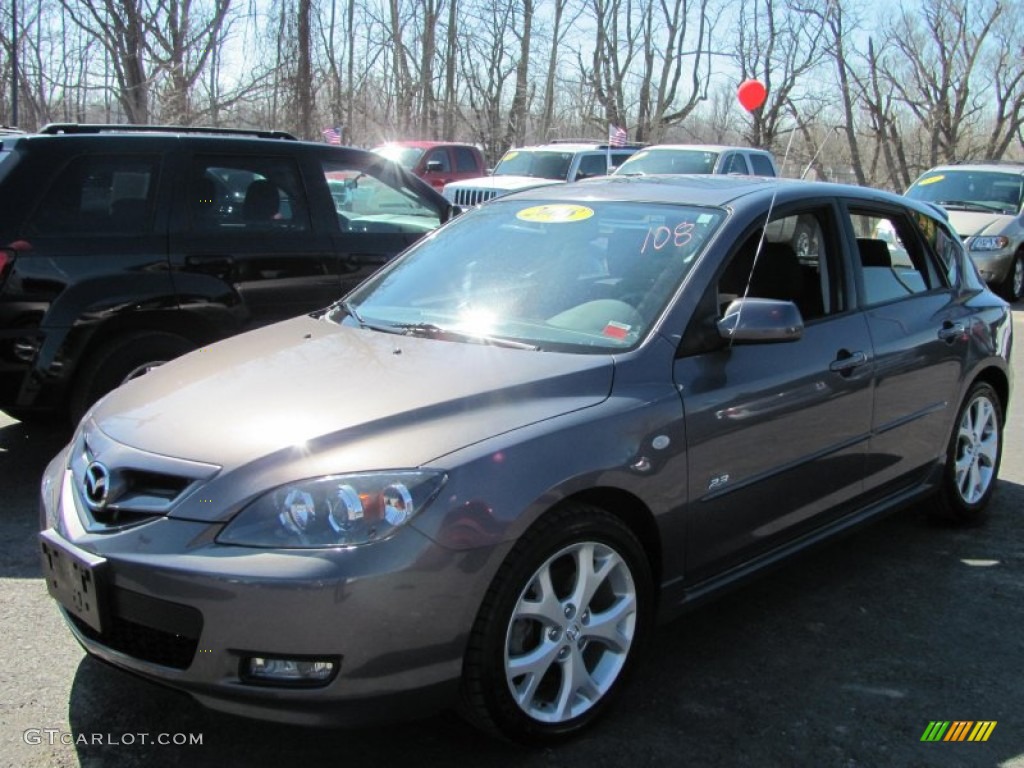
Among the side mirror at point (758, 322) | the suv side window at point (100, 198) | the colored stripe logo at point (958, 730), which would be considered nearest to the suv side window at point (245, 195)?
the suv side window at point (100, 198)

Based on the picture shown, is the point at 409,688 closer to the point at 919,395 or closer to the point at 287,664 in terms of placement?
the point at 287,664

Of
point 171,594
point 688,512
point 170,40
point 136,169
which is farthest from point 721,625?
point 170,40

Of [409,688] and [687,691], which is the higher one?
[409,688]

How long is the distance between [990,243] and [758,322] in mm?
11757

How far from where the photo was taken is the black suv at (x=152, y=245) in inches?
194

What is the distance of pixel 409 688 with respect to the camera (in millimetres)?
2508

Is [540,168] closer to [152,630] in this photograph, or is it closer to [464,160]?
[464,160]

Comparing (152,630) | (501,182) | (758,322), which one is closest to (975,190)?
(501,182)

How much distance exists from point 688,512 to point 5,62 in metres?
25.6

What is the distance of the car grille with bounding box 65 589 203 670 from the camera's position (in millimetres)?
2473

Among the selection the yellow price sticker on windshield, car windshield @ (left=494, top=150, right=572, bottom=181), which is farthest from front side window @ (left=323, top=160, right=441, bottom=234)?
car windshield @ (left=494, top=150, right=572, bottom=181)

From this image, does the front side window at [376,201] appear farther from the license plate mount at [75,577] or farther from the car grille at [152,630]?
the car grille at [152,630]

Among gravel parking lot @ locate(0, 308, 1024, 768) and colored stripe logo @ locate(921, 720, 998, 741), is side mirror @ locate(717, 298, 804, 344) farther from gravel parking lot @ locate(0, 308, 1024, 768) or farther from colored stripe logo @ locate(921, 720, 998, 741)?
colored stripe logo @ locate(921, 720, 998, 741)

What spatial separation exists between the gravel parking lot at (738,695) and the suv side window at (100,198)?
1696 millimetres
